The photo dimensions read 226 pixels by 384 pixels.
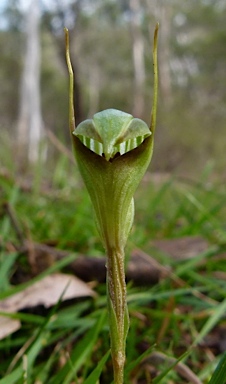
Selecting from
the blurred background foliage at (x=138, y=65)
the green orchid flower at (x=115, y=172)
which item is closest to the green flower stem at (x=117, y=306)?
the green orchid flower at (x=115, y=172)

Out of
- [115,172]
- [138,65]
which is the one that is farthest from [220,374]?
[138,65]

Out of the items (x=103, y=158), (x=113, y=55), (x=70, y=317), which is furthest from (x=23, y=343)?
(x=113, y=55)

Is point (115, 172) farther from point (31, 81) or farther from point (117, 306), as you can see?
point (31, 81)

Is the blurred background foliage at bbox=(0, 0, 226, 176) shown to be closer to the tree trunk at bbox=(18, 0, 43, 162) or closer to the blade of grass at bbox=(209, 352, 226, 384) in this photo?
the tree trunk at bbox=(18, 0, 43, 162)

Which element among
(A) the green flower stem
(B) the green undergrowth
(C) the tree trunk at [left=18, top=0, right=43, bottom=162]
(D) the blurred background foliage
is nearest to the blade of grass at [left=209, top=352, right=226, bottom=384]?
(B) the green undergrowth

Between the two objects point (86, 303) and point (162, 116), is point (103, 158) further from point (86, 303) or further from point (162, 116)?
point (162, 116)

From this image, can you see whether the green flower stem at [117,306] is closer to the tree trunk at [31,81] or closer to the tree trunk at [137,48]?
the tree trunk at [31,81]
